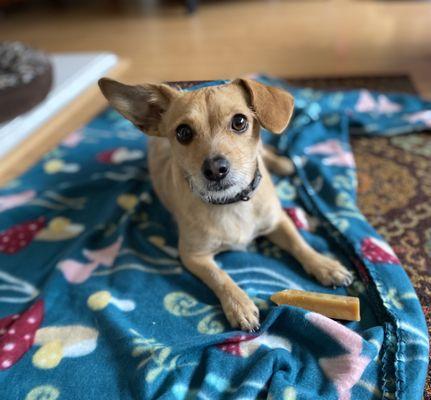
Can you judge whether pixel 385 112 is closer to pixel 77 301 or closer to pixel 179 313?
pixel 179 313

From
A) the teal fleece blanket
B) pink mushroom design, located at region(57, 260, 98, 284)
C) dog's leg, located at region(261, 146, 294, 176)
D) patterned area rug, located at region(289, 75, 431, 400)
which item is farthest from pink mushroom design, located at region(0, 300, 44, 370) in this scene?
patterned area rug, located at region(289, 75, 431, 400)

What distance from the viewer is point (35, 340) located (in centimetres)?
132

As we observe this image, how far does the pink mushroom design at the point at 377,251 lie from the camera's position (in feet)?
4.56

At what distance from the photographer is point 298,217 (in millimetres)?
1642

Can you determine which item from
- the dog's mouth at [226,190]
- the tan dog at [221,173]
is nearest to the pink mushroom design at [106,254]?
the tan dog at [221,173]

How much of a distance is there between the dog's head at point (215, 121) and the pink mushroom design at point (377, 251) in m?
0.48

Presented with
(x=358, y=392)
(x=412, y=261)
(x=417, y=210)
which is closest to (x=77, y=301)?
(x=358, y=392)

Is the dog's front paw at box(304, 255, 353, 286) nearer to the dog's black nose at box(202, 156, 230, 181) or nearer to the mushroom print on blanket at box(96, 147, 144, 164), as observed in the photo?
the dog's black nose at box(202, 156, 230, 181)

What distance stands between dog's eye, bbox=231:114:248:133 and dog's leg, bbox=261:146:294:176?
65cm

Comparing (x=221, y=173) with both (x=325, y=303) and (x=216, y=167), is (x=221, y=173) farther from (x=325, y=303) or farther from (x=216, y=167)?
(x=325, y=303)

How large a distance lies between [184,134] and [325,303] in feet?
2.03

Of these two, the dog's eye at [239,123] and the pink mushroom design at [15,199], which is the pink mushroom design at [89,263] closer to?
the pink mushroom design at [15,199]

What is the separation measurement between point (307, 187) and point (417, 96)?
107 centimetres

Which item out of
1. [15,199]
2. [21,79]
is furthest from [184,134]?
[21,79]
